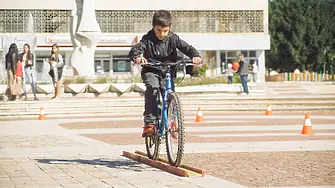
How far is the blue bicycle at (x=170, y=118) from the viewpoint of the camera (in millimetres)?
9375

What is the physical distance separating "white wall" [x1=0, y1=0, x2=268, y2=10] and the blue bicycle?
2321 inches

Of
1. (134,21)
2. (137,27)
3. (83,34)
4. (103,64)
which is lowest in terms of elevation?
(103,64)

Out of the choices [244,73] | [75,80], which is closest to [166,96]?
[244,73]

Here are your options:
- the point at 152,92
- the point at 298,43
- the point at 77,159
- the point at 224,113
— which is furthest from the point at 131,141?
the point at 298,43

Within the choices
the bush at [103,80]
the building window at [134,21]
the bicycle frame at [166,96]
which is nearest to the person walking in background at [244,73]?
the bush at [103,80]

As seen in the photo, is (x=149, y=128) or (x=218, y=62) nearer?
(x=149, y=128)

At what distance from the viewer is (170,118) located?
9.80 metres

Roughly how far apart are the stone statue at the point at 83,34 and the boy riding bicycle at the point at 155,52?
983 inches

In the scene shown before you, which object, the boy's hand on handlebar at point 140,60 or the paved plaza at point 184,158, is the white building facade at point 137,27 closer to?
the paved plaza at point 184,158

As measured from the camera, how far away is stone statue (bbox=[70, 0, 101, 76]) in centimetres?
3491

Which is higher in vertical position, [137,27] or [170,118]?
[137,27]

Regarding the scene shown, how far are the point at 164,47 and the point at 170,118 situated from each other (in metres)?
0.83

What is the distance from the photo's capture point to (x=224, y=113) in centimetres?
2456

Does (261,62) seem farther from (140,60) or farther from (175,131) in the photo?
(175,131)
